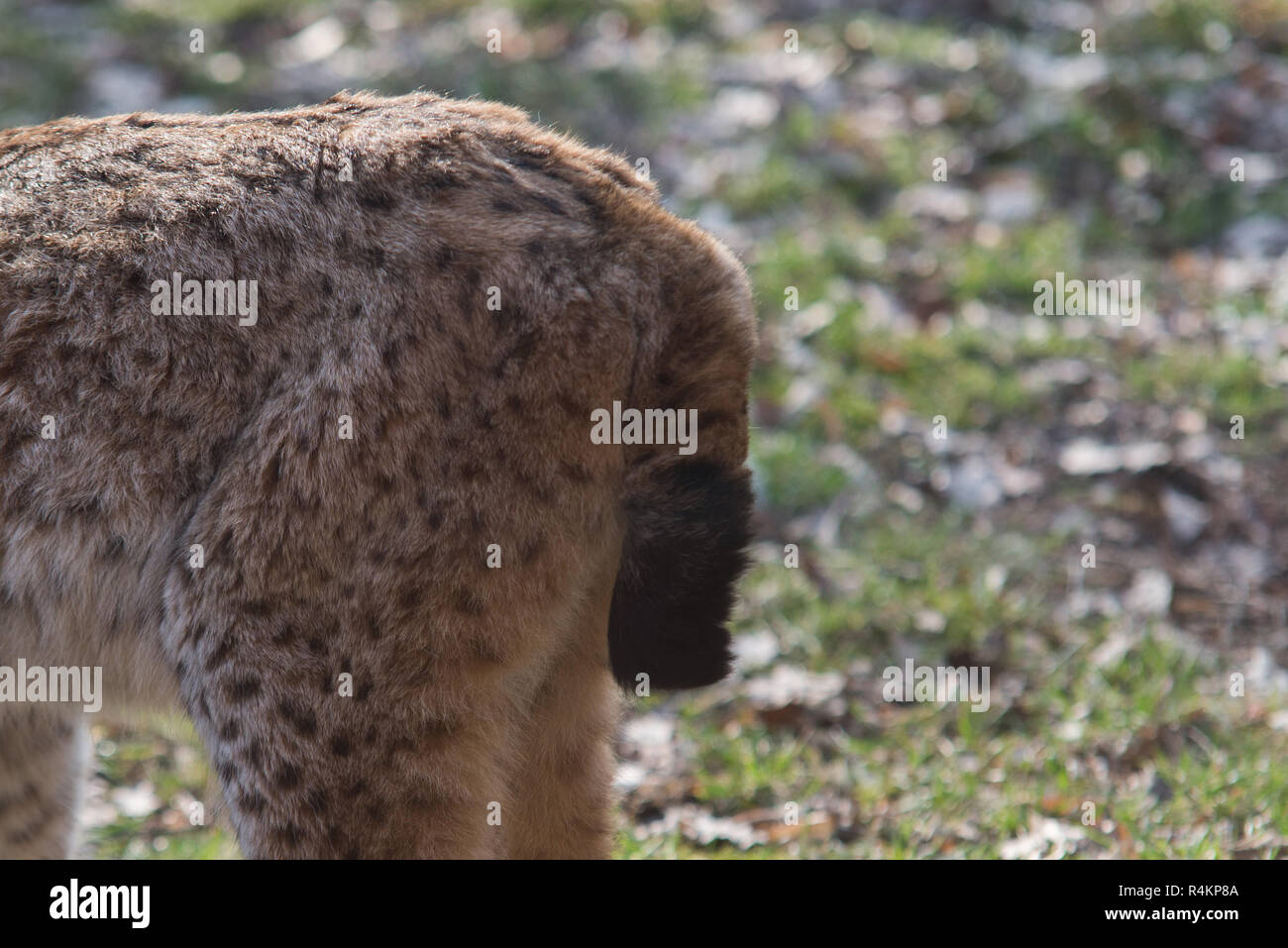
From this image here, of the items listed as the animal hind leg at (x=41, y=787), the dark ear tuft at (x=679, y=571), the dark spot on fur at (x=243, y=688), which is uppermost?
the dark ear tuft at (x=679, y=571)

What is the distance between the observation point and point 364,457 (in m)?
2.95

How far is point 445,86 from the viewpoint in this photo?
7672 mm

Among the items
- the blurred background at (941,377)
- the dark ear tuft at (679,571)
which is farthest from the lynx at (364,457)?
the blurred background at (941,377)

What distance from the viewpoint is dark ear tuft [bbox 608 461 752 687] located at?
10.1 ft

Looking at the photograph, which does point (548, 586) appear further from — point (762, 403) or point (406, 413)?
point (762, 403)

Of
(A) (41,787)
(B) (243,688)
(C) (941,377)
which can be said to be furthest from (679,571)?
(C) (941,377)

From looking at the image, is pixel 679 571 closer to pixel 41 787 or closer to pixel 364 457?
pixel 364 457

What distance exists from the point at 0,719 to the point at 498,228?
1.61 meters

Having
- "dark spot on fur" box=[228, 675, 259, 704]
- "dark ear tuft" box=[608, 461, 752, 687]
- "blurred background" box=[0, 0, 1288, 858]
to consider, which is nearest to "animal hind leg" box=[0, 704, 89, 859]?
"blurred background" box=[0, 0, 1288, 858]

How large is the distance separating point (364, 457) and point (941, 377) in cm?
371

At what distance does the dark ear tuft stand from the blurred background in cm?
92

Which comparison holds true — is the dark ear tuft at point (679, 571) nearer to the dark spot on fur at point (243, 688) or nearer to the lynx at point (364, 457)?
the lynx at point (364, 457)

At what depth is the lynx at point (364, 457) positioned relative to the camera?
115 inches

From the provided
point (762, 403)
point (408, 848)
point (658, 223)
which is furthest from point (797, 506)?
point (408, 848)
